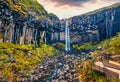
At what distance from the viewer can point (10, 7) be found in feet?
504

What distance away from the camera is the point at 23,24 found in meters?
162

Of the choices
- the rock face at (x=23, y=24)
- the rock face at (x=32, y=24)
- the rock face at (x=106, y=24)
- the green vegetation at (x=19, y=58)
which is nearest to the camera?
the green vegetation at (x=19, y=58)

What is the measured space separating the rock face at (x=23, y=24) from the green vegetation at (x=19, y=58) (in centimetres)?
545

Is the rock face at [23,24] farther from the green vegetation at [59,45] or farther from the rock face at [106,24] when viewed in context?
the rock face at [106,24]

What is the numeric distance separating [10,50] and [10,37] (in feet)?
59.8

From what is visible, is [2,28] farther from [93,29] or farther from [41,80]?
[93,29]

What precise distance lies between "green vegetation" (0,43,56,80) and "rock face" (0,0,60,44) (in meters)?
5.45

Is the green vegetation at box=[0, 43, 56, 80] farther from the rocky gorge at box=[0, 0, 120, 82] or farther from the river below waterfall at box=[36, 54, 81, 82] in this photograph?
the river below waterfall at box=[36, 54, 81, 82]

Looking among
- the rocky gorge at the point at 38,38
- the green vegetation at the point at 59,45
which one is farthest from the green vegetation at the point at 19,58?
the green vegetation at the point at 59,45

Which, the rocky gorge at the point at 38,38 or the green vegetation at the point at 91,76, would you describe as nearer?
the green vegetation at the point at 91,76

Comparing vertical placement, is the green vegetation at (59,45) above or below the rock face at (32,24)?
below

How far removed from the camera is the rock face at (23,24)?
148 meters

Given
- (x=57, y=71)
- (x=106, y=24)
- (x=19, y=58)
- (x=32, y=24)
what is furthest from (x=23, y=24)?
(x=57, y=71)

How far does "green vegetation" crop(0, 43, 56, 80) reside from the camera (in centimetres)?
10919
